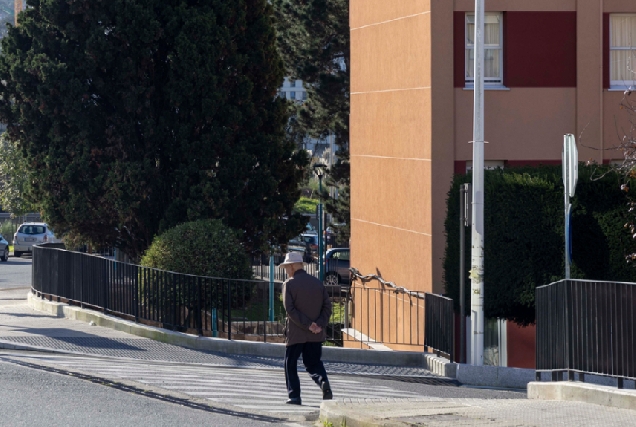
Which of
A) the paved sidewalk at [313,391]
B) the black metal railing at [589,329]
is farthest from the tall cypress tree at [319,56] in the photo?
the black metal railing at [589,329]

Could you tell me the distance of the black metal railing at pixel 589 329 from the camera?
11141 mm

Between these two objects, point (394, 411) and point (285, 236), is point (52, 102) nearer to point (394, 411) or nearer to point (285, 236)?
point (285, 236)

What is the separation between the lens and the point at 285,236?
24.5 metres

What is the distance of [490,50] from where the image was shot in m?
21.4

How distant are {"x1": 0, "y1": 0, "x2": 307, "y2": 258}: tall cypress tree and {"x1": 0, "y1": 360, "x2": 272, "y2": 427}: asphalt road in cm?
1128

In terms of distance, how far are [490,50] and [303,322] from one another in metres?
12.2

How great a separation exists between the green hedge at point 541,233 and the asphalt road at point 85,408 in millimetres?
7948

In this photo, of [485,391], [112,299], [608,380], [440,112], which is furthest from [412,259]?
[608,380]

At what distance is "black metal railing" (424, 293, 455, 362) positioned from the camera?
15.6 meters

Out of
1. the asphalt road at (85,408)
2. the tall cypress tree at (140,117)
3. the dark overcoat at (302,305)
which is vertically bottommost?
the asphalt road at (85,408)

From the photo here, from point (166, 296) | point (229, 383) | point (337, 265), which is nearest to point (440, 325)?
point (229, 383)

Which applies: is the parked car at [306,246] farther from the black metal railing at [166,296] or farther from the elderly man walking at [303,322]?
the elderly man walking at [303,322]

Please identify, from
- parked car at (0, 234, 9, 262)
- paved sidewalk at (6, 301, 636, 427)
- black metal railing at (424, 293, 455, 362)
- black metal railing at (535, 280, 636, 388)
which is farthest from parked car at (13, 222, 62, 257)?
black metal railing at (535, 280, 636, 388)

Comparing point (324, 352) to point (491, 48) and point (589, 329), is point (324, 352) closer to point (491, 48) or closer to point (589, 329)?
point (589, 329)
